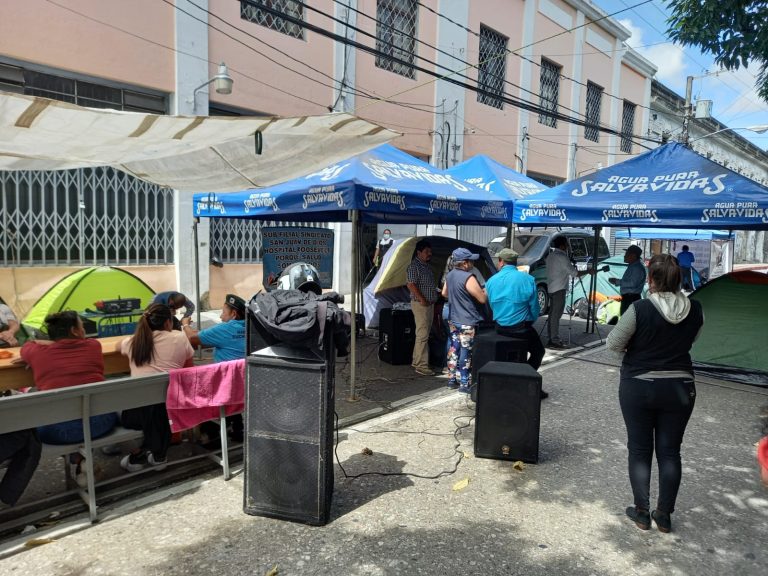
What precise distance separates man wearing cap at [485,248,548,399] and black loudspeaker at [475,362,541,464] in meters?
1.47

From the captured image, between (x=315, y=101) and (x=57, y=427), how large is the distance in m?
9.84

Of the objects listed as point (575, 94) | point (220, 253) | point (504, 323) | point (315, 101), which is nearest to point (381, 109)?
point (315, 101)

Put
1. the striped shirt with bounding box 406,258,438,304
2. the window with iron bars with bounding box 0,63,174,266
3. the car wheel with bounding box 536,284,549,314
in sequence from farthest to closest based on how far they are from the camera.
→ 1. the car wheel with bounding box 536,284,549,314
2. the window with iron bars with bounding box 0,63,174,266
3. the striped shirt with bounding box 406,258,438,304

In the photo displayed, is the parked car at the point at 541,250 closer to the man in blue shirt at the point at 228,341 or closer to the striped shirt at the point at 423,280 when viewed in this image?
the striped shirt at the point at 423,280

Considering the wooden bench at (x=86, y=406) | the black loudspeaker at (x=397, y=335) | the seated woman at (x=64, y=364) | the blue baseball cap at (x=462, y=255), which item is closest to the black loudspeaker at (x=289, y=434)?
the wooden bench at (x=86, y=406)

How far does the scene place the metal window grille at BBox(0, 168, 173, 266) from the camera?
834 centimetres

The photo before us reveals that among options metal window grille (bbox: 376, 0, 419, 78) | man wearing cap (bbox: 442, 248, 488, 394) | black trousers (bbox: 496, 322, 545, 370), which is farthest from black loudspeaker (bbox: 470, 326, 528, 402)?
metal window grille (bbox: 376, 0, 419, 78)

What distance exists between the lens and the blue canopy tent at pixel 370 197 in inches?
216

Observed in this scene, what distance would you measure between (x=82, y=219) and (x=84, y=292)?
3629mm

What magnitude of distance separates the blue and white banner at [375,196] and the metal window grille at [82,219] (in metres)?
2.59

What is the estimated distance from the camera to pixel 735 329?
7270mm

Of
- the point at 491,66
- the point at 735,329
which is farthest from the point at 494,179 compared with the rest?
the point at 491,66

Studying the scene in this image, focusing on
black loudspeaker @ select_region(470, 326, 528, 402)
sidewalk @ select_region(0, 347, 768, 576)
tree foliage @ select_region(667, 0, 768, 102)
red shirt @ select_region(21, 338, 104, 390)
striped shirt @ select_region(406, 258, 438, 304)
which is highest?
tree foliage @ select_region(667, 0, 768, 102)

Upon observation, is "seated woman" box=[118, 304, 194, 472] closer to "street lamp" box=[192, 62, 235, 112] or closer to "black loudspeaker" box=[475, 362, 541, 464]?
"black loudspeaker" box=[475, 362, 541, 464]
